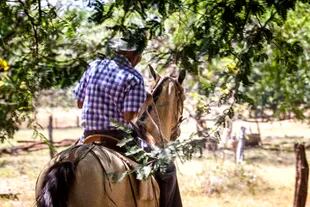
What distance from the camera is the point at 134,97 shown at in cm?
405

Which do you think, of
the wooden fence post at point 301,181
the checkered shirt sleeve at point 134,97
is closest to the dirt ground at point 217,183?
the wooden fence post at point 301,181

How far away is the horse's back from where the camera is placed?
361 cm

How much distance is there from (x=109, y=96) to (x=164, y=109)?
1.04 m

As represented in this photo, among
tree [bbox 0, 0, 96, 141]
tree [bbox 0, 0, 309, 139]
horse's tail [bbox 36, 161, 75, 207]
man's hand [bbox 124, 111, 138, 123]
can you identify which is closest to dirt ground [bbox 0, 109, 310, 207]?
man's hand [bbox 124, 111, 138, 123]

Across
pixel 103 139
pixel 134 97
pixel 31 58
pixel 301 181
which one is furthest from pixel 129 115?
pixel 301 181

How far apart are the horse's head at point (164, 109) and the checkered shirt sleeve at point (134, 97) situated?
71cm

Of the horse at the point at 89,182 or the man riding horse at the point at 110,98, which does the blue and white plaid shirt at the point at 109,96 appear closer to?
the man riding horse at the point at 110,98

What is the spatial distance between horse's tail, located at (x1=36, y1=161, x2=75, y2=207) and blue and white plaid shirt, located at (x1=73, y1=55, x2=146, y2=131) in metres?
0.58

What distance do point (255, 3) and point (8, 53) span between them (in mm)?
1121

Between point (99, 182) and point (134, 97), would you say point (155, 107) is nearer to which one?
point (134, 97)

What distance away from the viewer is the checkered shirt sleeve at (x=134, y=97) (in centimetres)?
404

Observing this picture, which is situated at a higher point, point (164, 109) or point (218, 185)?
point (164, 109)

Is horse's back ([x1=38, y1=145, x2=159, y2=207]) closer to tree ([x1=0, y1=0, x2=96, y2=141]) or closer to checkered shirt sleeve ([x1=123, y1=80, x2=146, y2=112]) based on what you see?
checkered shirt sleeve ([x1=123, y1=80, x2=146, y2=112])

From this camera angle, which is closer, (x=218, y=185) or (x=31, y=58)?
(x=31, y=58)
